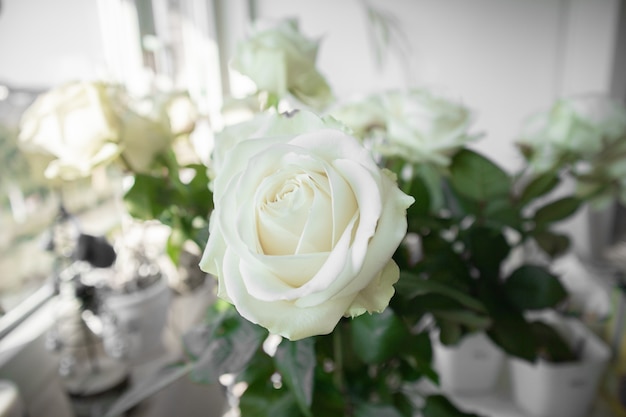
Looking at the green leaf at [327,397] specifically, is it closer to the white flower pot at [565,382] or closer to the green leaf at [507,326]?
the green leaf at [507,326]

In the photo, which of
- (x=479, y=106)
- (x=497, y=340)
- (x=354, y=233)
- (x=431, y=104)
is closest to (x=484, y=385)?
(x=497, y=340)

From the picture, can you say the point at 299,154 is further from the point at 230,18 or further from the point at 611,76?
the point at 611,76

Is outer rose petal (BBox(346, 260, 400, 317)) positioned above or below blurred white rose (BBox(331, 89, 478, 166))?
below

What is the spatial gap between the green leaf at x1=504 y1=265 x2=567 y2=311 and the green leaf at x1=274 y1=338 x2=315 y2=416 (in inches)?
9.7

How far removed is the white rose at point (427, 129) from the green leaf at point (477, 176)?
0.02 metres

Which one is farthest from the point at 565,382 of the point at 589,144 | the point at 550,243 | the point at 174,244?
the point at 174,244

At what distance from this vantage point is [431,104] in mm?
388

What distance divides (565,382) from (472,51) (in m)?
1.43

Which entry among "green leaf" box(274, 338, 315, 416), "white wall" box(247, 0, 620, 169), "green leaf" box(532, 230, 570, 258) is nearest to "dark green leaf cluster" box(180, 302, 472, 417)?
"green leaf" box(274, 338, 315, 416)

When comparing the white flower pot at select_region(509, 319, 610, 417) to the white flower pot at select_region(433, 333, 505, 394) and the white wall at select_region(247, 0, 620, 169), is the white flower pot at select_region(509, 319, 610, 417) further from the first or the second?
the white wall at select_region(247, 0, 620, 169)

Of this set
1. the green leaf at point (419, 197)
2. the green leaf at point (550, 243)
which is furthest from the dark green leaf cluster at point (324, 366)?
the green leaf at point (550, 243)

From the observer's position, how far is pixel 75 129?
34cm

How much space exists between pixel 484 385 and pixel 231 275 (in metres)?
0.72

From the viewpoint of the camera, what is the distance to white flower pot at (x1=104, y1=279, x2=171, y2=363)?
0.58 metres
